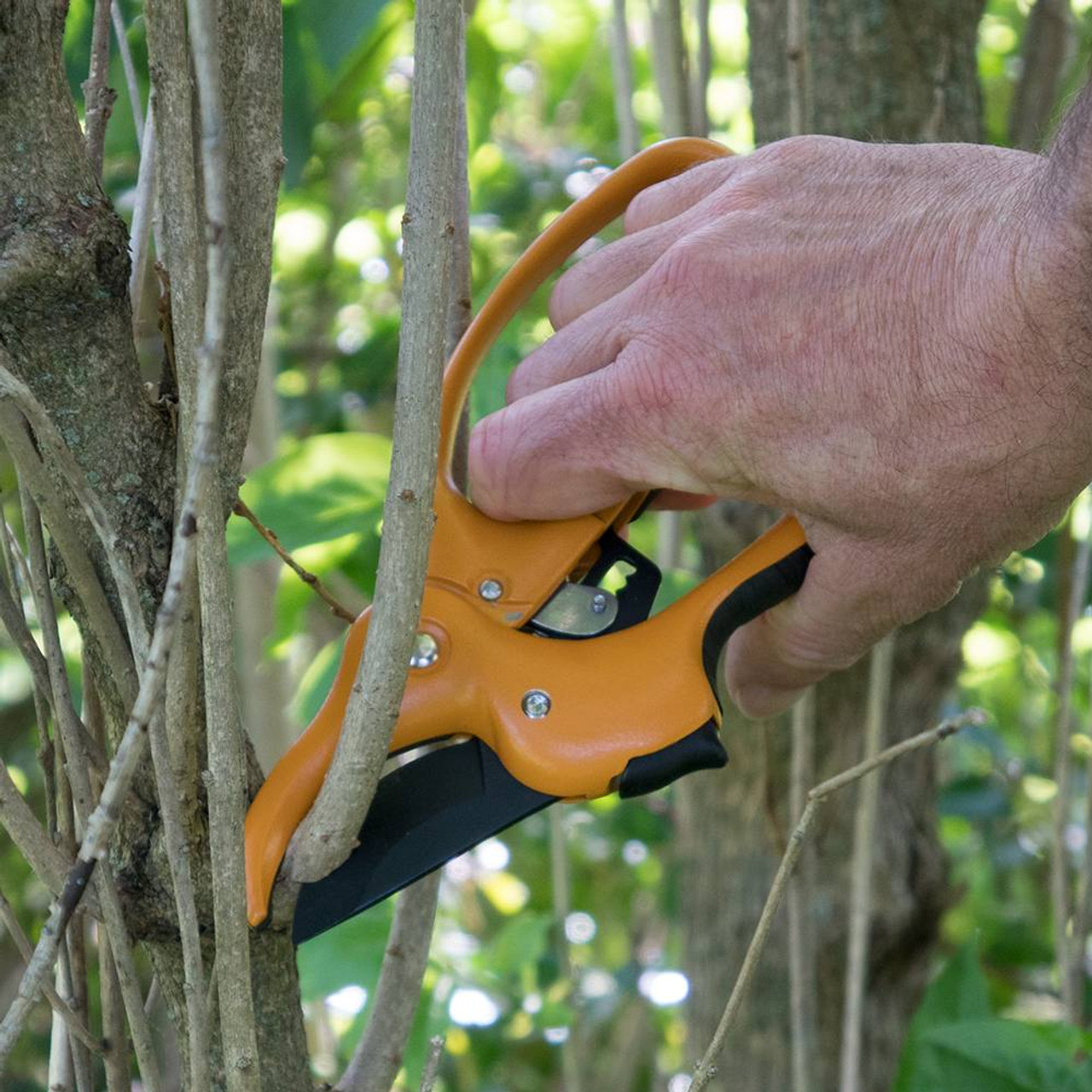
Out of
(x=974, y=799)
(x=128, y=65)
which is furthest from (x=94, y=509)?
(x=974, y=799)

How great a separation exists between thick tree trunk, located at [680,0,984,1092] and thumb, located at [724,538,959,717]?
0.34 m

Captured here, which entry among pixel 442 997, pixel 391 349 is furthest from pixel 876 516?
pixel 391 349

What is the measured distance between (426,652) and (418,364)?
173 millimetres

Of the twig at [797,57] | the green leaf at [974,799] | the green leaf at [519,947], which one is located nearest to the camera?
the twig at [797,57]

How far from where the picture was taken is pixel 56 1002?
47 centimetres

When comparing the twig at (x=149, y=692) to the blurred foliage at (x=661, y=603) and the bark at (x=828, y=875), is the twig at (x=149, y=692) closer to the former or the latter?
the blurred foliage at (x=661, y=603)

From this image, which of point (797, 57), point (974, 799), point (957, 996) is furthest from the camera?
point (974, 799)

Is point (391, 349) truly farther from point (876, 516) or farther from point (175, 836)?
point (175, 836)

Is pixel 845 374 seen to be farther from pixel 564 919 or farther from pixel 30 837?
pixel 564 919

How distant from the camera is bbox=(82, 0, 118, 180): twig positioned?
1.67 ft

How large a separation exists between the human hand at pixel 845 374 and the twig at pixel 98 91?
0.64ft

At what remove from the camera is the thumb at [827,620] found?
590 millimetres

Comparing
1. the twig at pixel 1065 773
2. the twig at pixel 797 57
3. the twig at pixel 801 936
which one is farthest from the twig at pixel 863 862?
the twig at pixel 797 57

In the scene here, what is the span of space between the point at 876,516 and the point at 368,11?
1.92 ft
